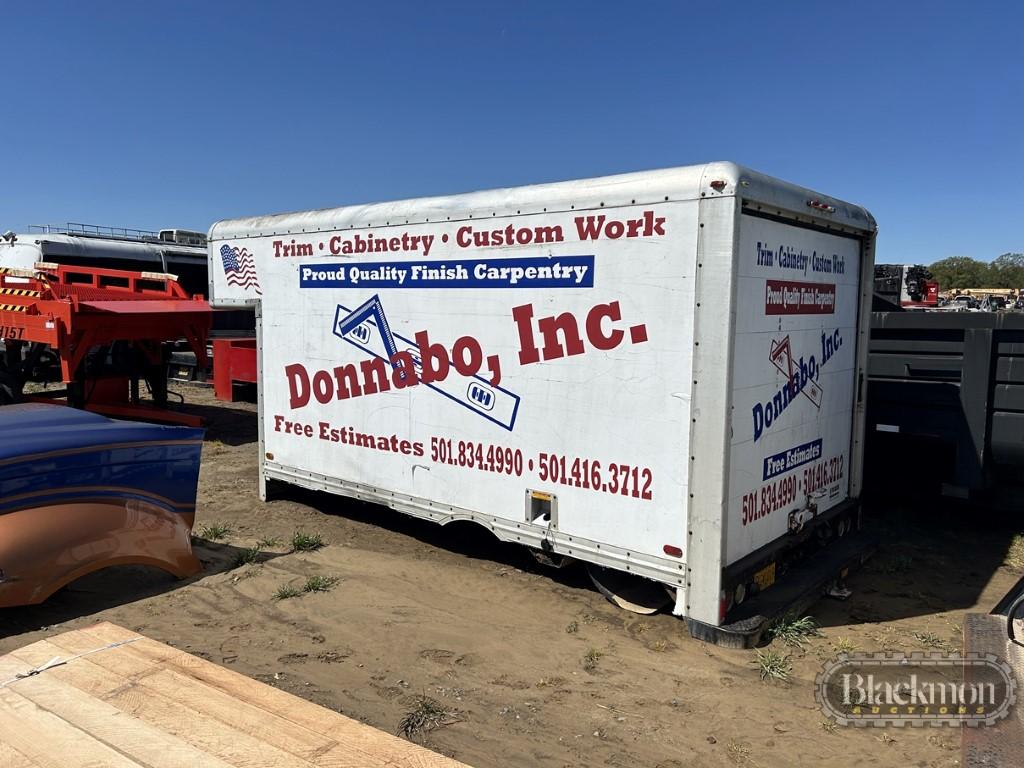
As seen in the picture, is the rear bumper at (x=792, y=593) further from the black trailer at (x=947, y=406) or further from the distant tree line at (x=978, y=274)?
the distant tree line at (x=978, y=274)

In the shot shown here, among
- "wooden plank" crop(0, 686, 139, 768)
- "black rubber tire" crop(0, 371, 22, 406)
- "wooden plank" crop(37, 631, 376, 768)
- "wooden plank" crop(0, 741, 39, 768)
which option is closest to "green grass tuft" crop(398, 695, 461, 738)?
"wooden plank" crop(37, 631, 376, 768)

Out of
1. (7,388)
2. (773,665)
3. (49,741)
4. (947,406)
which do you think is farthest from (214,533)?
(7,388)

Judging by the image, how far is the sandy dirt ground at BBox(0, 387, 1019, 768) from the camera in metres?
3.57

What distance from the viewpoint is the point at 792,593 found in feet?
15.7

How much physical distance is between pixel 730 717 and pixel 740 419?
160 cm

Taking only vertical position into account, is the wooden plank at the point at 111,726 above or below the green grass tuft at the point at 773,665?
above

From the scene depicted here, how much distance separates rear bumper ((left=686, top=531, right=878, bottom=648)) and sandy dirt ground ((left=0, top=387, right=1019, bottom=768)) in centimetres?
12

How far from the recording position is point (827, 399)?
5.40 meters

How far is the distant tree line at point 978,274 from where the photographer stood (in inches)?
2864

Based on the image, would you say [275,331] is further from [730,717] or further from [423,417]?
[730,717]

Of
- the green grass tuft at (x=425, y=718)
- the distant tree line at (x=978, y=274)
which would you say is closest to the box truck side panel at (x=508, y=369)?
the green grass tuft at (x=425, y=718)

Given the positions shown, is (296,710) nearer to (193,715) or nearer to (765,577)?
(193,715)

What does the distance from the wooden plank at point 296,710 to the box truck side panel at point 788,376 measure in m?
2.39
